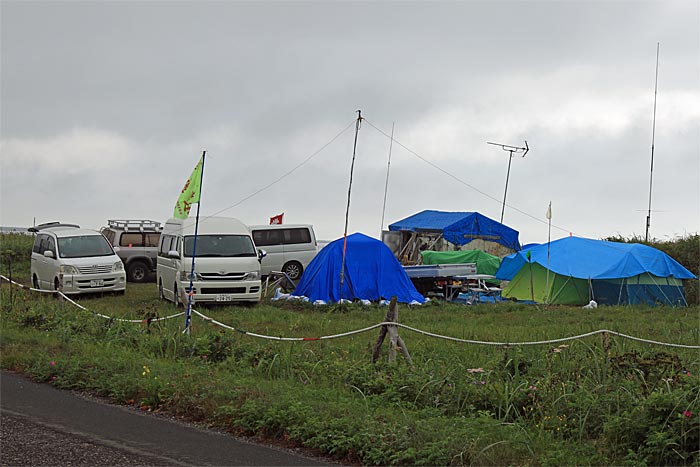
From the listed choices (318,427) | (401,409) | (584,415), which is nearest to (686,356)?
(584,415)

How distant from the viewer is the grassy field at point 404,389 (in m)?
6.62

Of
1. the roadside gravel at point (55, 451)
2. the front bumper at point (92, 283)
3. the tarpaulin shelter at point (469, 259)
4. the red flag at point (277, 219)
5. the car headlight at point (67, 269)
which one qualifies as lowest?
the roadside gravel at point (55, 451)

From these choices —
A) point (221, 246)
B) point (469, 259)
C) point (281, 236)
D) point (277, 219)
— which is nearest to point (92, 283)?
point (221, 246)

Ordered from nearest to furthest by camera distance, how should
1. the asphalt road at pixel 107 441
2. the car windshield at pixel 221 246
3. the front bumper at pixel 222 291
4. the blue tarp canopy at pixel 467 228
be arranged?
the asphalt road at pixel 107 441
the front bumper at pixel 222 291
the car windshield at pixel 221 246
the blue tarp canopy at pixel 467 228

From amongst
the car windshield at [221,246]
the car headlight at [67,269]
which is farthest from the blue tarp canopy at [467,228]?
the car headlight at [67,269]

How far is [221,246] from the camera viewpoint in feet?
63.2

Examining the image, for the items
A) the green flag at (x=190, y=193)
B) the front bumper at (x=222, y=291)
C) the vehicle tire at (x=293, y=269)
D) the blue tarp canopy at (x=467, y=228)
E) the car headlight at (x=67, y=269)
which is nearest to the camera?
the green flag at (x=190, y=193)

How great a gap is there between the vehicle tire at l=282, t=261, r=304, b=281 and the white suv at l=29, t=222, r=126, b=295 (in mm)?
6409

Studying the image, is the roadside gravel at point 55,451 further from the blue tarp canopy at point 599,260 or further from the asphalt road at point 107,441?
the blue tarp canopy at point 599,260

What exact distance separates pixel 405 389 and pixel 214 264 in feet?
35.9

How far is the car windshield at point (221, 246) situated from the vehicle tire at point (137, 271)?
313 inches

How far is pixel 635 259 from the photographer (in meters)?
21.4

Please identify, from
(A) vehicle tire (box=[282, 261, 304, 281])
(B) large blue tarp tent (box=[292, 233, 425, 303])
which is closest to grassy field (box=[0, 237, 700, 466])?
(B) large blue tarp tent (box=[292, 233, 425, 303])

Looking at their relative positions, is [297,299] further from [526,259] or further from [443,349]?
[443,349]
